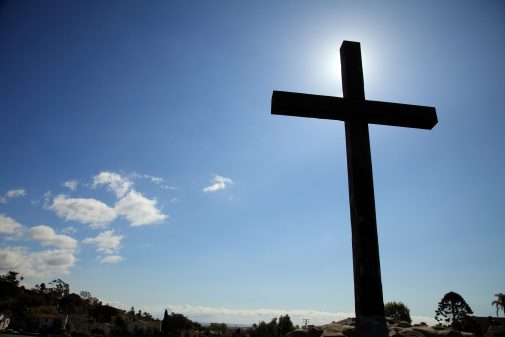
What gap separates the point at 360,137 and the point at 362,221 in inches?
40.9

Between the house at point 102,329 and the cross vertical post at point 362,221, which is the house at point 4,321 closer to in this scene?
the house at point 102,329

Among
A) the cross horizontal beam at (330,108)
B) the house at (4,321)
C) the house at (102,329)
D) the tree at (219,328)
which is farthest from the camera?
the tree at (219,328)

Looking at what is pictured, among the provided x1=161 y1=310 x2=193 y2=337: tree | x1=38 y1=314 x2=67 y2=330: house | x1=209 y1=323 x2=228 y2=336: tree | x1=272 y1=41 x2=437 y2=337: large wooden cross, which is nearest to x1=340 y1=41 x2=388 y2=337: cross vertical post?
x1=272 y1=41 x2=437 y2=337: large wooden cross

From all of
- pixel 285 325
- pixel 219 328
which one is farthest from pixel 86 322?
pixel 285 325

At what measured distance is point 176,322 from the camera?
3027 inches

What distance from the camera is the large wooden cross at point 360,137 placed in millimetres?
3031

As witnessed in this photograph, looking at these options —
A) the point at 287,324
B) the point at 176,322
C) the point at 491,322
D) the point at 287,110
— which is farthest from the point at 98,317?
the point at 287,110

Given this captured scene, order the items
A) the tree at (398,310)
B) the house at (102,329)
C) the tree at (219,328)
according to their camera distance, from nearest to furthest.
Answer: the tree at (398,310) < the house at (102,329) < the tree at (219,328)

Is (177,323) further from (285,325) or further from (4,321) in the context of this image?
(4,321)

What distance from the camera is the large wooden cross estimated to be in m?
3.03

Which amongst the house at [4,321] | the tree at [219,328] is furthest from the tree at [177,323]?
the house at [4,321]

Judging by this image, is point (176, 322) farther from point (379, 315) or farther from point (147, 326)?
point (379, 315)

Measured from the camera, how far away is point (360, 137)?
3.85m

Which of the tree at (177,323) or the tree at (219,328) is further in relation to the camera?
the tree at (219,328)
